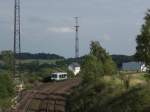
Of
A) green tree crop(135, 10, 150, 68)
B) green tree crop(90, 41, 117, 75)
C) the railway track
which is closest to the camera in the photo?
green tree crop(135, 10, 150, 68)

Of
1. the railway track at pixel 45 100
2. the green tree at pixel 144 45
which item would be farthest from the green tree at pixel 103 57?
the green tree at pixel 144 45

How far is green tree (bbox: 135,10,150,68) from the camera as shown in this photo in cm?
3097

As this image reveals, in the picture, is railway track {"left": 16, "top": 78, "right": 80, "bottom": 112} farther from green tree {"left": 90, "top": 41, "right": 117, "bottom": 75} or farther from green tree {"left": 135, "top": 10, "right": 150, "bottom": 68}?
green tree {"left": 135, "top": 10, "right": 150, "bottom": 68}

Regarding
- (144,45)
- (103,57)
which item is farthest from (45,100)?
(144,45)

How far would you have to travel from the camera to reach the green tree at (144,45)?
31.0 m

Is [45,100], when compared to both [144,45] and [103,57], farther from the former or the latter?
[144,45]

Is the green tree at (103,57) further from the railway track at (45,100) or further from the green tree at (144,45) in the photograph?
the green tree at (144,45)

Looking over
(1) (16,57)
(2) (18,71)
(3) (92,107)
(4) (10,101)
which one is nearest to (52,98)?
(4) (10,101)

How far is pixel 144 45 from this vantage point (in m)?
31.1

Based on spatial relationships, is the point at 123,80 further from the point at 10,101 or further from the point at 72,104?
the point at 10,101

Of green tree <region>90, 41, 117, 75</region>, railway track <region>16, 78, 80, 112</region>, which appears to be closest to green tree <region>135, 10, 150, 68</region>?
railway track <region>16, 78, 80, 112</region>

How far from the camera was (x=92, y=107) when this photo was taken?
40.9m

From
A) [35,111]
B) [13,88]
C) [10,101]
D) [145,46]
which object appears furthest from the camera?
[13,88]

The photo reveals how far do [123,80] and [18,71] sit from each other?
58309 mm
